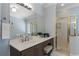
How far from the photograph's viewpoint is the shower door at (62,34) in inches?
65.9

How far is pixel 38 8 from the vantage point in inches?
66.0

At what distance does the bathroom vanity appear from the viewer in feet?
5.11

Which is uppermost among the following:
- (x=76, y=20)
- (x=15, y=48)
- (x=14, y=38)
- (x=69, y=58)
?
(x=76, y=20)

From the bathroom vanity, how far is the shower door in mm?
130

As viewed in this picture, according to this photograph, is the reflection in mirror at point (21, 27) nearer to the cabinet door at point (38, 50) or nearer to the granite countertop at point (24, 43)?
the granite countertop at point (24, 43)

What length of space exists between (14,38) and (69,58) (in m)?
0.83

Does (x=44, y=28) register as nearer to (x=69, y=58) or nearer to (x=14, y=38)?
(x=14, y=38)

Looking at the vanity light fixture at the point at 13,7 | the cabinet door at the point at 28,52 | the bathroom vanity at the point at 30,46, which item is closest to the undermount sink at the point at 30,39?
the bathroom vanity at the point at 30,46

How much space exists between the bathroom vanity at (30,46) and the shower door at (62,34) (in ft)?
0.43

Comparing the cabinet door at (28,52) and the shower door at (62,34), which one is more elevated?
the shower door at (62,34)

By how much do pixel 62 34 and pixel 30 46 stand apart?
1.64 feet

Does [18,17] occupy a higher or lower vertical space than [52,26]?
higher

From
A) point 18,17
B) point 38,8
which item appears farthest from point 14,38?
point 38,8

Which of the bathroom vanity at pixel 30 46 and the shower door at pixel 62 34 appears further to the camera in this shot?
the shower door at pixel 62 34
